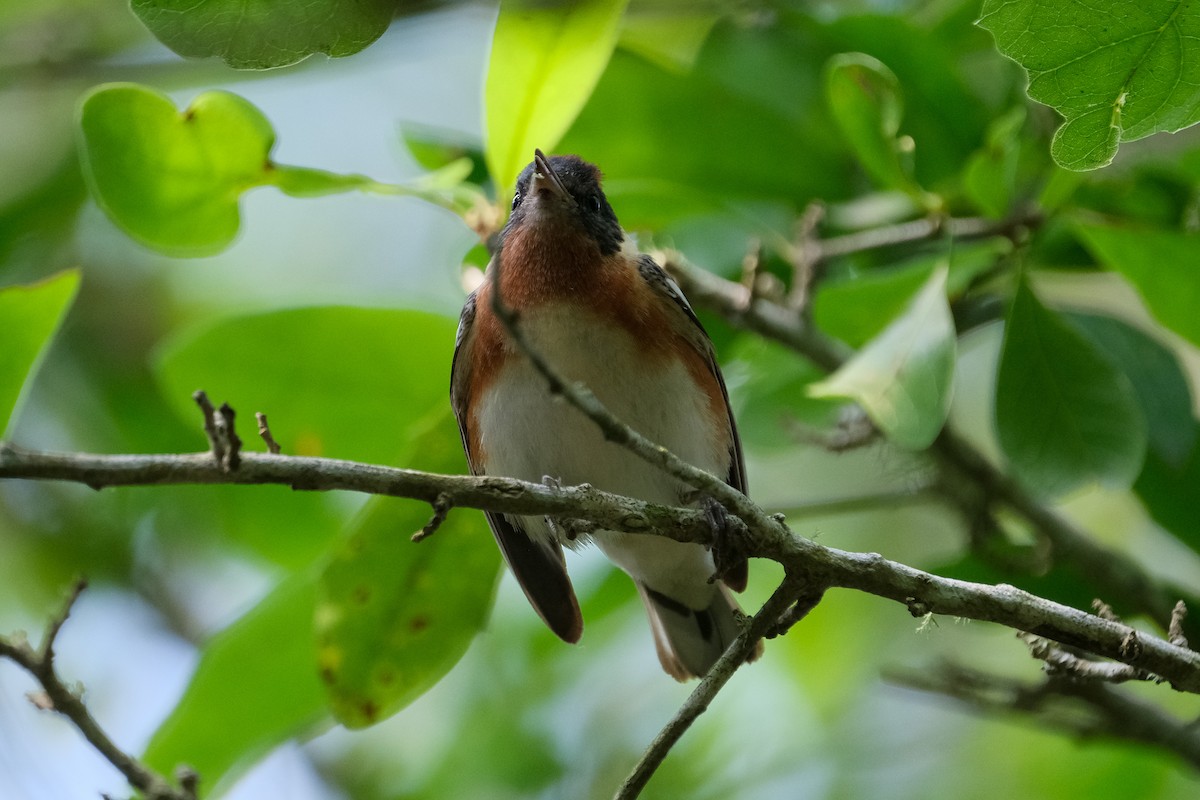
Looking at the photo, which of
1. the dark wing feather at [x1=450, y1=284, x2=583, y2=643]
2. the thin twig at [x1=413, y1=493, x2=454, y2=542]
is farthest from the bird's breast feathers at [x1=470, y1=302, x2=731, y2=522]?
the thin twig at [x1=413, y1=493, x2=454, y2=542]

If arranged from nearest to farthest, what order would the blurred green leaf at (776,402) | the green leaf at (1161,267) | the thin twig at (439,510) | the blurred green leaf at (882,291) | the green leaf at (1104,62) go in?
the green leaf at (1104,62), the thin twig at (439,510), the green leaf at (1161,267), the blurred green leaf at (882,291), the blurred green leaf at (776,402)

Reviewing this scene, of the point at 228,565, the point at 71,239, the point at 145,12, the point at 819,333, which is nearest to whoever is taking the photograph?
the point at 145,12

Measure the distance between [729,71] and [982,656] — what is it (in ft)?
12.8

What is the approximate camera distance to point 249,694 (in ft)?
13.6

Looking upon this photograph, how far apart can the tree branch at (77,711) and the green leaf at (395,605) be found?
968 millimetres

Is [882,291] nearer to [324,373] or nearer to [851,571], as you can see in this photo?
[851,571]

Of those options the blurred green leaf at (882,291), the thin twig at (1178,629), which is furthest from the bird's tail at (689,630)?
the thin twig at (1178,629)

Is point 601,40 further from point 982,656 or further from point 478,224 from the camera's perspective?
point 982,656

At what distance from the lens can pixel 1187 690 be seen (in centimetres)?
275

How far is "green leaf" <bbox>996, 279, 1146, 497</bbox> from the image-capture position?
3.51 m

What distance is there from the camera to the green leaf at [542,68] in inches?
148

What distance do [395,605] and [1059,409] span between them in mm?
2157

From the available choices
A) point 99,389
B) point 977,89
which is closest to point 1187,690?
point 977,89

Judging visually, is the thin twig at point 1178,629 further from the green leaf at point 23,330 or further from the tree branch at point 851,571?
the green leaf at point 23,330
